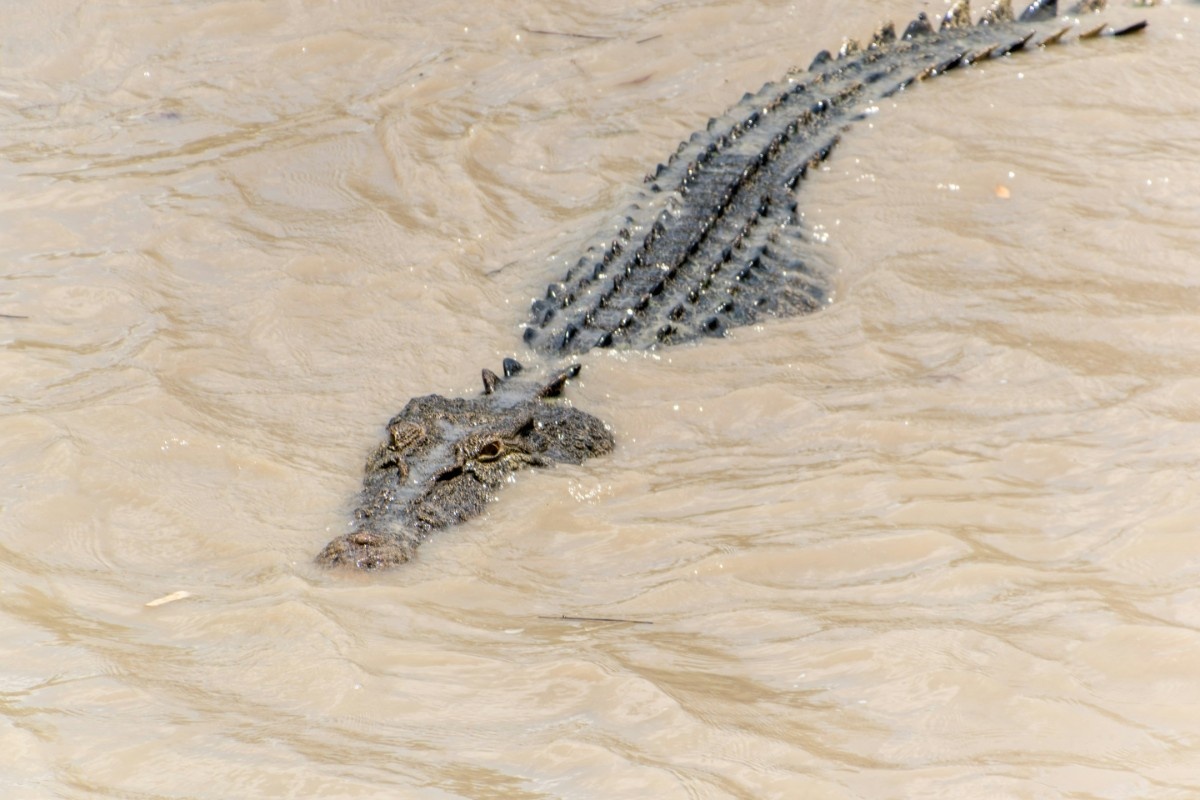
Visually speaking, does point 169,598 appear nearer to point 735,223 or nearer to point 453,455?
point 453,455

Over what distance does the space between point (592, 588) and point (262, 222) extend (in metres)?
3.59

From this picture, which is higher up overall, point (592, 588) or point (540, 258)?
point (540, 258)

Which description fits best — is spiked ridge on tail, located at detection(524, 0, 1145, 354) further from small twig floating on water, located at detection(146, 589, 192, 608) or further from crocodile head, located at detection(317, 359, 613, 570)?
small twig floating on water, located at detection(146, 589, 192, 608)

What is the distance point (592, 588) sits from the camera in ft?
13.7

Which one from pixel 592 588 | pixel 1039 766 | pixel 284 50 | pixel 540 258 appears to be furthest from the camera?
pixel 284 50

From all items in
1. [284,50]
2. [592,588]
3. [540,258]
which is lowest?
[592,588]

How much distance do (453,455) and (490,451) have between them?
16cm

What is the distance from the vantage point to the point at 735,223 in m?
6.87

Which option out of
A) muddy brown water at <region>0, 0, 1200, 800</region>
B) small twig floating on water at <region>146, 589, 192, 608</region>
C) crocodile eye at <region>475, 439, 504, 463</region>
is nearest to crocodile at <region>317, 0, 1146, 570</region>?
crocodile eye at <region>475, 439, 504, 463</region>

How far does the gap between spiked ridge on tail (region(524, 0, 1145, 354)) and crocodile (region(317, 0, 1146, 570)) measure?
0.01 m

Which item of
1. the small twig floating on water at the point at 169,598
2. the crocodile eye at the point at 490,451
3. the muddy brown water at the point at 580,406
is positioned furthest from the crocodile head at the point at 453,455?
the small twig floating on water at the point at 169,598

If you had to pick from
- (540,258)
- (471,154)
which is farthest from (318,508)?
(471,154)

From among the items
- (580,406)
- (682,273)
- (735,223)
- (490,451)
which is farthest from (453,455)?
(735,223)

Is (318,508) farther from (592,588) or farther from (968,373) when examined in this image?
(968,373)
